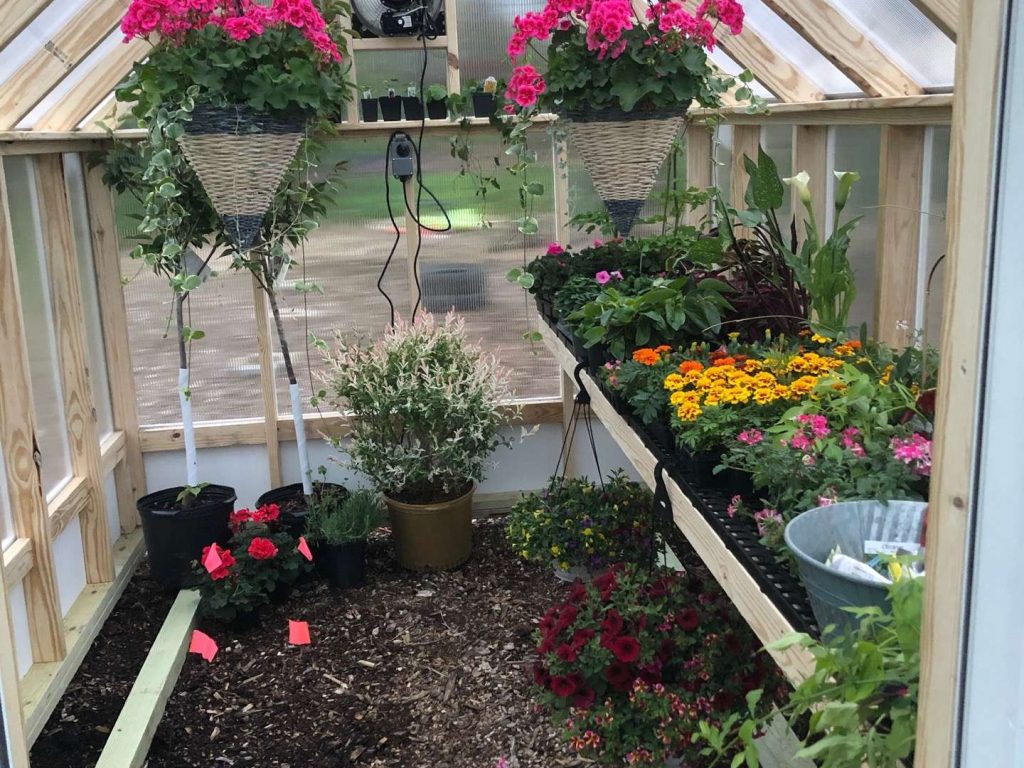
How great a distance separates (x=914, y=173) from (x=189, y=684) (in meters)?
2.62

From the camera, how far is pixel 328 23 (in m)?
3.45

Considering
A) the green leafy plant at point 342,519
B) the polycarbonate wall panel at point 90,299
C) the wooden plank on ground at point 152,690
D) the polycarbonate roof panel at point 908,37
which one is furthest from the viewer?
the polycarbonate wall panel at point 90,299

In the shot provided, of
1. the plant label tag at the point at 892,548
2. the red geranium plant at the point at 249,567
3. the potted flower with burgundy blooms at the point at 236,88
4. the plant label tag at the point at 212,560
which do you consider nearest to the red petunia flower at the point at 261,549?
the red geranium plant at the point at 249,567

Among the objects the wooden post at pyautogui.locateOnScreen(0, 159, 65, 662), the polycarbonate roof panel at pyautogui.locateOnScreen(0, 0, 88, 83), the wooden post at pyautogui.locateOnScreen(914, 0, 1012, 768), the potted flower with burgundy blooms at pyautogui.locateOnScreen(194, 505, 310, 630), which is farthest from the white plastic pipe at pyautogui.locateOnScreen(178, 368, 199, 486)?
the wooden post at pyautogui.locateOnScreen(914, 0, 1012, 768)

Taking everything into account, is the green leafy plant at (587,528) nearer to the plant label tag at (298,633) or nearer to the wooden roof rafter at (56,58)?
the plant label tag at (298,633)

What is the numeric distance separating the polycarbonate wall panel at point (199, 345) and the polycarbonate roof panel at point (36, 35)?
0.96 m

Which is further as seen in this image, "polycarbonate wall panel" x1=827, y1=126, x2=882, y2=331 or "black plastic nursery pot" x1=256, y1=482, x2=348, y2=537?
"black plastic nursery pot" x1=256, y1=482, x2=348, y2=537

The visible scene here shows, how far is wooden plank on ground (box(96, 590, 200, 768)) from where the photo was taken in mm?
2668

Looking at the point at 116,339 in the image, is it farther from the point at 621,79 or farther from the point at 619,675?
the point at 619,675

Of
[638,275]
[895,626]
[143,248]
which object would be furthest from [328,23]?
[895,626]

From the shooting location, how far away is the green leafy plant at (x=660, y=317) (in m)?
2.51

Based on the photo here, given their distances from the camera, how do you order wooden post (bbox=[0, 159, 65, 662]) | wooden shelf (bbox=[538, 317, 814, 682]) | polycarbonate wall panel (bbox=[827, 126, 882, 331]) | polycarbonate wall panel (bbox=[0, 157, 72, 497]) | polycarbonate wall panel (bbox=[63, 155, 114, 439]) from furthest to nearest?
1. polycarbonate wall panel (bbox=[63, 155, 114, 439])
2. polycarbonate wall panel (bbox=[0, 157, 72, 497])
3. wooden post (bbox=[0, 159, 65, 662])
4. polycarbonate wall panel (bbox=[827, 126, 882, 331])
5. wooden shelf (bbox=[538, 317, 814, 682])

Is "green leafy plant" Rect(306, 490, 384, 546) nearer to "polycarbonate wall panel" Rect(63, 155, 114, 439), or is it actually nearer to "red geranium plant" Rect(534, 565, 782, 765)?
"polycarbonate wall panel" Rect(63, 155, 114, 439)

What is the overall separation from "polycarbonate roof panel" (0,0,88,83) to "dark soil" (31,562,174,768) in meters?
1.85
